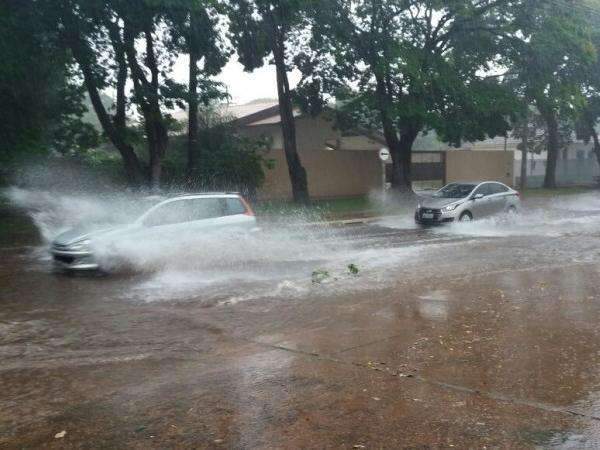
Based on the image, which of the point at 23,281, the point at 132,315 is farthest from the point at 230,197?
the point at 132,315

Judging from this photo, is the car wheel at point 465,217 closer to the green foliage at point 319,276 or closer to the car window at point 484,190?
the car window at point 484,190

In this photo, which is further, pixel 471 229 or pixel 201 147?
pixel 201 147

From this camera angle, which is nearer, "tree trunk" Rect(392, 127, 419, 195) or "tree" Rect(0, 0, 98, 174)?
"tree" Rect(0, 0, 98, 174)

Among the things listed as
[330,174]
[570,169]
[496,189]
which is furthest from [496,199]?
[570,169]

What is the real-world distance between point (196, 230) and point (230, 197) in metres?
1.28

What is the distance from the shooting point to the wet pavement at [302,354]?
4863 millimetres

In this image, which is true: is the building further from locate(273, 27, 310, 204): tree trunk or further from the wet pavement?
the wet pavement

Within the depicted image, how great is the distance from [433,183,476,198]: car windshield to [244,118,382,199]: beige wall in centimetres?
927

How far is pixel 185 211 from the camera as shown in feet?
41.2

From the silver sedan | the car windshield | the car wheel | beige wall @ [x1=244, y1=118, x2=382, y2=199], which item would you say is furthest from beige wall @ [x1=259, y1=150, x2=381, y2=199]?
the car wheel

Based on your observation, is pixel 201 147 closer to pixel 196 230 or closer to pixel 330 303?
pixel 196 230

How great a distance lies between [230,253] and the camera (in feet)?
43.3

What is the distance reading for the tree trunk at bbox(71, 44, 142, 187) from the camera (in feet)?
60.3

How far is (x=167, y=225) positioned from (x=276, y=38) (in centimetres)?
1392
